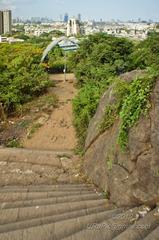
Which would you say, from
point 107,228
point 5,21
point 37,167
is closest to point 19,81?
point 37,167

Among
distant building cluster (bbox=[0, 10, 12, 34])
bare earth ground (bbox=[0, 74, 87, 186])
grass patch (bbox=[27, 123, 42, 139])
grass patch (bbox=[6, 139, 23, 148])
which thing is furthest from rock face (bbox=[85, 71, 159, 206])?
distant building cluster (bbox=[0, 10, 12, 34])

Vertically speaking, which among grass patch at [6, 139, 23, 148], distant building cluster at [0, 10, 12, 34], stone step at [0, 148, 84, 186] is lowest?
grass patch at [6, 139, 23, 148]

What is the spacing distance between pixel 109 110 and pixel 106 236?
2634mm

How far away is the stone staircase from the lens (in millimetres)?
3969

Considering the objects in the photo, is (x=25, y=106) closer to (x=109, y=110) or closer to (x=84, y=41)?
(x=84, y=41)

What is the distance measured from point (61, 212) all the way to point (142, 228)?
4.03ft

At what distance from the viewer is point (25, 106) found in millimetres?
11102

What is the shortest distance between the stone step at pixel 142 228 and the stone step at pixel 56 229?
1.65ft

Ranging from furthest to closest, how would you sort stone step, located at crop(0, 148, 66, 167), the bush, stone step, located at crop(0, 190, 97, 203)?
the bush → stone step, located at crop(0, 148, 66, 167) → stone step, located at crop(0, 190, 97, 203)

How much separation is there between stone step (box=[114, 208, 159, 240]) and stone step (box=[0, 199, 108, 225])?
3.18 ft

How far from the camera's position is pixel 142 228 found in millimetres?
3961

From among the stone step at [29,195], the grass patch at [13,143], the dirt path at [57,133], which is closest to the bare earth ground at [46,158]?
the dirt path at [57,133]

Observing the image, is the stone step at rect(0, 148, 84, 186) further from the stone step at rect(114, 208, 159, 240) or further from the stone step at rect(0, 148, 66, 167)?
the stone step at rect(114, 208, 159, 240)

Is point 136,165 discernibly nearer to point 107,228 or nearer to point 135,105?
point 135,105
